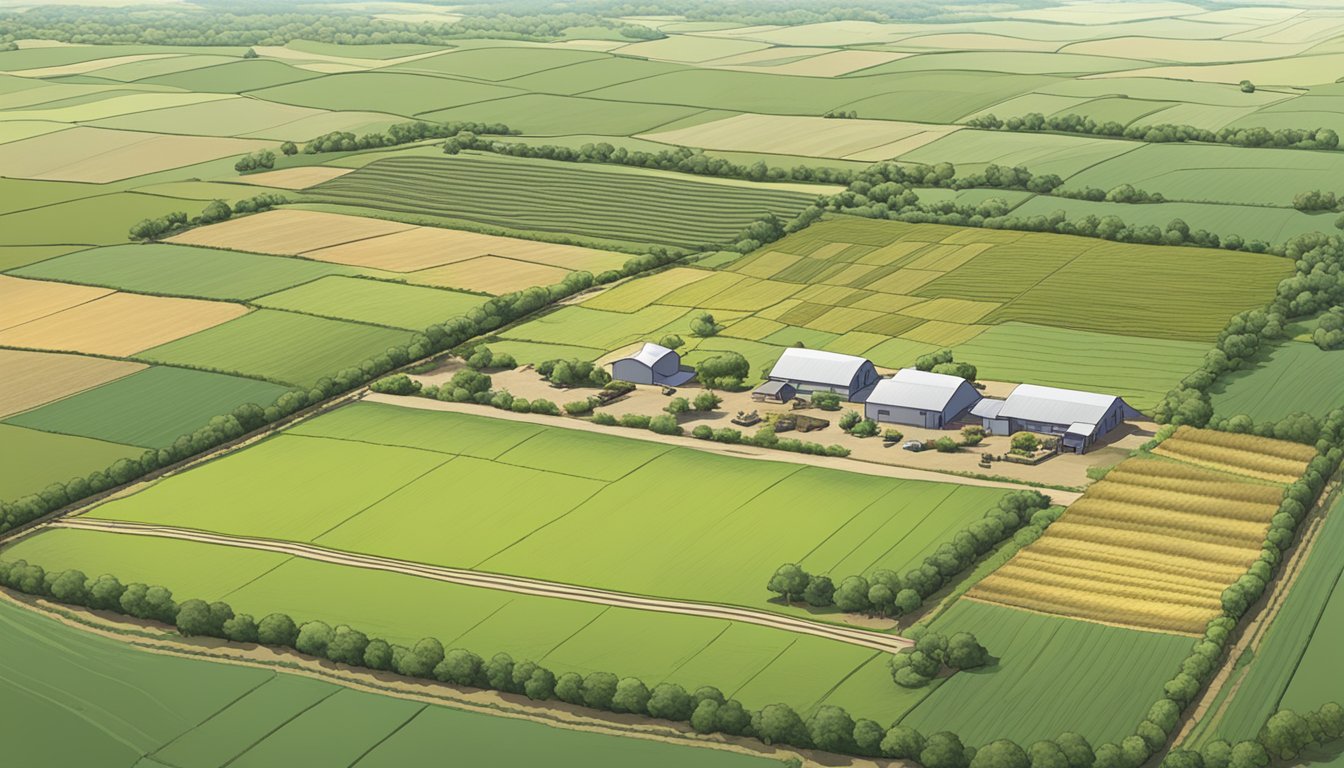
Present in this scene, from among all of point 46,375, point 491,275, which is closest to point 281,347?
point 46,375

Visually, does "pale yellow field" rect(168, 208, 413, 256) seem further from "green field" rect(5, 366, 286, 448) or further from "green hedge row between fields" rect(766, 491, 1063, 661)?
"green hedge row between fields" rect(766, 491, 1063, 661)

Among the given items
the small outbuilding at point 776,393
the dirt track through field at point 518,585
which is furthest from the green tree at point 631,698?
the small outbuilding at point 776,393

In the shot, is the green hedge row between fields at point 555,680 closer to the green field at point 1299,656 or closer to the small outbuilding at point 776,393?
the green field at point 1299,656

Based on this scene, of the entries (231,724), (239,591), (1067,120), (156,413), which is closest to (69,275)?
(156,413)

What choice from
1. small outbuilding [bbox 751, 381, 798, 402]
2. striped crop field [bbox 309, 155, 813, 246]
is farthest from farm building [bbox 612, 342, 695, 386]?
striped crop field [bbox 309, 155, 813, 246]

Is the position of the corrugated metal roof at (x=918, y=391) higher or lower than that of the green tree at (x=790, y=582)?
lower

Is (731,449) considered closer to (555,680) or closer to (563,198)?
(555,680)

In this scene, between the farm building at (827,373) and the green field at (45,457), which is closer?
the green field at (45,457)

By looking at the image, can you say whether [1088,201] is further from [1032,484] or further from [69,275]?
[69,275]
